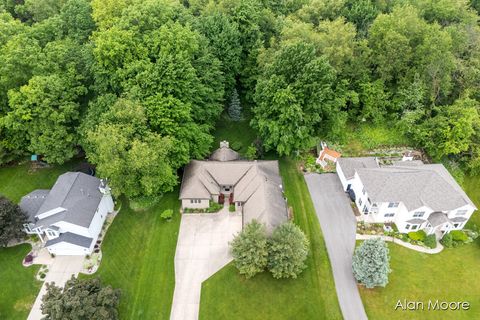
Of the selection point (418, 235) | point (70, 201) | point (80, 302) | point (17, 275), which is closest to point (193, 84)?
point (70, 201)

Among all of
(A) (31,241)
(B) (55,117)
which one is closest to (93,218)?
(A) (31,241)

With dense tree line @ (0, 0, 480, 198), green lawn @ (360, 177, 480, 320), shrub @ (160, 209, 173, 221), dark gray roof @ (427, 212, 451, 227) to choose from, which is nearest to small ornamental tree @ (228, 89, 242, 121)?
dense tree line @ (0, 0, 480, 198)

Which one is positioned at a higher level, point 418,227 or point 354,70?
point 354,70

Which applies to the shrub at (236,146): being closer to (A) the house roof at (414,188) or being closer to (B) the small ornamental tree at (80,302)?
(A) the house roof at (414,188)

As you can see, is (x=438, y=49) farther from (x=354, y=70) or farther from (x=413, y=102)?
(x=354, y=70)

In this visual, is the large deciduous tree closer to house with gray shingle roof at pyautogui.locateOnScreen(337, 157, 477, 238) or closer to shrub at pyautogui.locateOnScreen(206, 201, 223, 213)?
house with gray shingle roof at pyautogui.locateOnScreen(337, 157, 477, 238)

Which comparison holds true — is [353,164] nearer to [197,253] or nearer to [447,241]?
[447,241]
